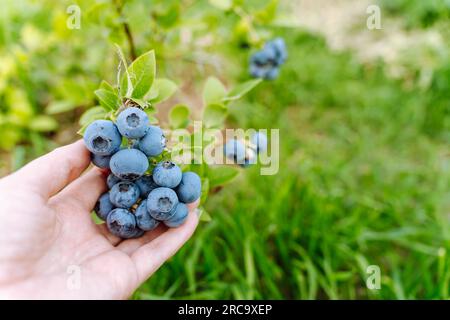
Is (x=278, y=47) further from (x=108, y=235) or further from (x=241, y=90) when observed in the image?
(x=108, y=235)

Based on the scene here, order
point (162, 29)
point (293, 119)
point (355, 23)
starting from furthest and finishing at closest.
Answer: point (355, 23) → point (293, 119) → point (162, 29)

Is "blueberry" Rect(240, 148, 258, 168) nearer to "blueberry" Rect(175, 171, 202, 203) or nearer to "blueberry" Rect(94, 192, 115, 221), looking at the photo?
"blueberry" Rect(175, 171, 202, 203)

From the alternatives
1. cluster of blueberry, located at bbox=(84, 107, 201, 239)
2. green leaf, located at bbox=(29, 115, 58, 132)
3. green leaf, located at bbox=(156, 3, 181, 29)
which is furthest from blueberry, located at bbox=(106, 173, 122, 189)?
green leaf, located at bbox=(29, 115, 58, 132)

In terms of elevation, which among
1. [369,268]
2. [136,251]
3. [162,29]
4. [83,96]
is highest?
[162,29]

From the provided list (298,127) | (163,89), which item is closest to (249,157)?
(163,89)
